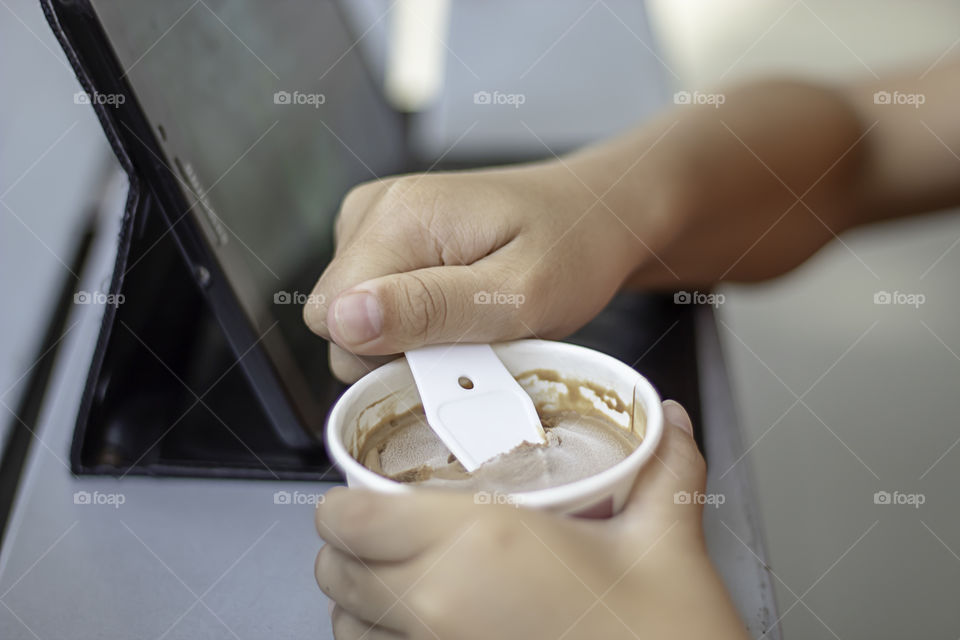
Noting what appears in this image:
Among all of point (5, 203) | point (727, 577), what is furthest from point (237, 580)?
point (5, 203)

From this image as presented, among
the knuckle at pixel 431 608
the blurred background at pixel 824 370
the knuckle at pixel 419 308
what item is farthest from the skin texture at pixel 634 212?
the knuckle at pixel 431 608

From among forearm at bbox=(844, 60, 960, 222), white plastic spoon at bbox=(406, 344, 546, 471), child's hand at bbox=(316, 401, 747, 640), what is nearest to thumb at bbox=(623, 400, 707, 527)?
child's hand at bbox=(316, 401, 747, 640)

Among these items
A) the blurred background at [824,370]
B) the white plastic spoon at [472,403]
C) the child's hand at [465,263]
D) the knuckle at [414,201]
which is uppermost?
the knuckle at [414,201]

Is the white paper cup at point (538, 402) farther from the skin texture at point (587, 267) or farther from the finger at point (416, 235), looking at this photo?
the finger at point (416, 235)

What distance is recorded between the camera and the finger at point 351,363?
75 cm

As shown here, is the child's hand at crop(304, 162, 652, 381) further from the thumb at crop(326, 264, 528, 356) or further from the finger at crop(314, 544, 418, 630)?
the finger at crop(314, 544, 418, 630)

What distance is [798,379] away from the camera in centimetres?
135

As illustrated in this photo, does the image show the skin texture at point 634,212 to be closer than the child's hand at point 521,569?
No

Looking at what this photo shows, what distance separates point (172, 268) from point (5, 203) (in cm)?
21

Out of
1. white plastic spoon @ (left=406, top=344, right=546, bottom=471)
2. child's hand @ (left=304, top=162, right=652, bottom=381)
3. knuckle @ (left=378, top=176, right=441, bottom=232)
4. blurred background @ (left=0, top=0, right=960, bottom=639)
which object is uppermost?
knuckle @ (left=378, top=176, right=441, bottom=232)

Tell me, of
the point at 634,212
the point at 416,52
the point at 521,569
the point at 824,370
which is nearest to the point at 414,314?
the point at 521,569

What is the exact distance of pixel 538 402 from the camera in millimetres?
697

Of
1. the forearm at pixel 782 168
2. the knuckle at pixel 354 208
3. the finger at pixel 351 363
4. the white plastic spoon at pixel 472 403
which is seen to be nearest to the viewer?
the white plastic spoon at pixel 472 403

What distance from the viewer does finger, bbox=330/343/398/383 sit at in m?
0.75
